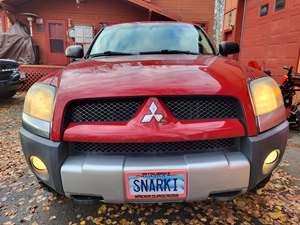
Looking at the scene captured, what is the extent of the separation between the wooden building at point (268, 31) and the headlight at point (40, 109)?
5.26m

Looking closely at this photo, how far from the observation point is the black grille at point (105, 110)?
1583 mm

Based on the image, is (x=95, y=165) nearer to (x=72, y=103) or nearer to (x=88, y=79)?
(x=72, y=103)

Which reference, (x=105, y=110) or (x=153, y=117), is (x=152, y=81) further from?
(x=105, y=110)

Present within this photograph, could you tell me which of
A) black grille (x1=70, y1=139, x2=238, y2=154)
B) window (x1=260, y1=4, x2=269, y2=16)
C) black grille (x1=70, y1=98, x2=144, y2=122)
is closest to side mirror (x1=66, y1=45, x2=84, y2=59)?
black grille (x1=70, y1=98, x2=144, y2=122)

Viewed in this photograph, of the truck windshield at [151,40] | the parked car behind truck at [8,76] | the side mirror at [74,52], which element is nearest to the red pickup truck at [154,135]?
the truck windshield at [151,40]

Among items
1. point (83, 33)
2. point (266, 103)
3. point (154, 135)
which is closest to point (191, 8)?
point (83, 33)

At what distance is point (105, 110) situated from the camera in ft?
5.23

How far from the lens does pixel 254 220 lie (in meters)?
1.98

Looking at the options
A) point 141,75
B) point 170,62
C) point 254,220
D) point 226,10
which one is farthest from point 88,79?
point 226,10

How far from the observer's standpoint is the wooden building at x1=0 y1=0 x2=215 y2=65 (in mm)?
10805

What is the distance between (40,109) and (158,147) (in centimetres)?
82

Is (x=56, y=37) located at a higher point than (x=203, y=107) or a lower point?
higher

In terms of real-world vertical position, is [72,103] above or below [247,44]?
below

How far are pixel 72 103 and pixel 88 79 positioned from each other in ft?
0.70
